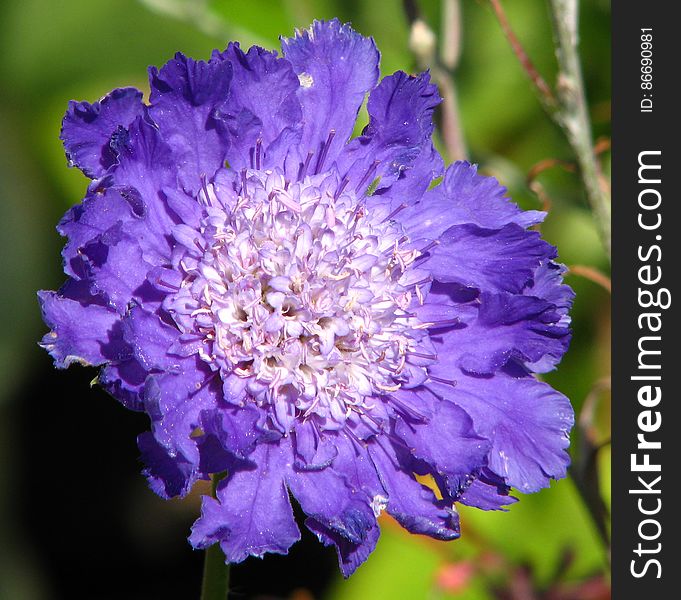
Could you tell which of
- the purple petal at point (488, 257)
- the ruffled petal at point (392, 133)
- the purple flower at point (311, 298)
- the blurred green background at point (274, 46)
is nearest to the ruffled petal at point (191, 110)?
the purple flower at point (311, 298)

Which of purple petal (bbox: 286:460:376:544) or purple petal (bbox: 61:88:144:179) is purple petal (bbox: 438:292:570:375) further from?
purple petal (bbox: 61:88:144:179)

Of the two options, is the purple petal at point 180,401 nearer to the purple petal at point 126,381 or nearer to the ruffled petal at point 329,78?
the purple petal at point 126,381

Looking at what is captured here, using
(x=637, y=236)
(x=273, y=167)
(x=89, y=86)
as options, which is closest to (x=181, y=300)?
(x=273, y=167)

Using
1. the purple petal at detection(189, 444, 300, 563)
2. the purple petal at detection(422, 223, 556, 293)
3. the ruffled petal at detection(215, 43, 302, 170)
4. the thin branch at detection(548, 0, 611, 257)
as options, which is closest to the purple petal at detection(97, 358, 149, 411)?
the purple petal at detection(189, 444, 300, 563)

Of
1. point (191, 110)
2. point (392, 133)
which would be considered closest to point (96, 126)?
point (191, 110)

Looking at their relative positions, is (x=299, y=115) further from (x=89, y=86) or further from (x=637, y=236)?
(x=89, y=86)

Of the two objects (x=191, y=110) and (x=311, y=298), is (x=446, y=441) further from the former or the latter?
(x=191, y=110)
